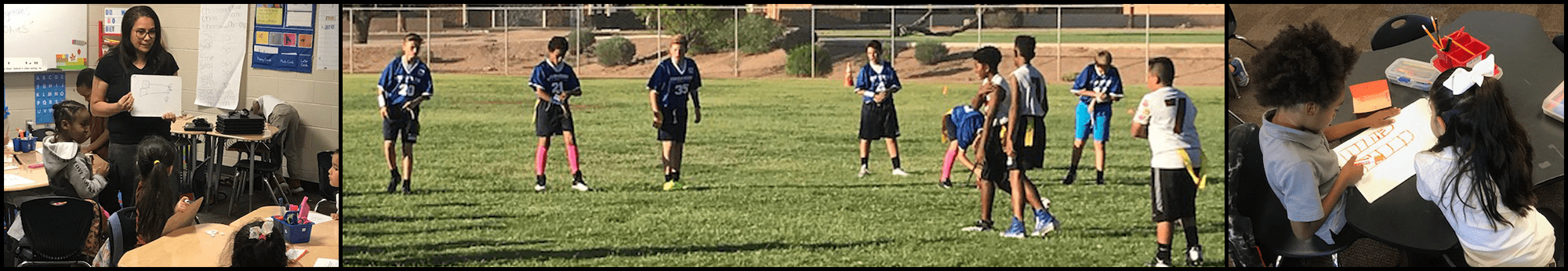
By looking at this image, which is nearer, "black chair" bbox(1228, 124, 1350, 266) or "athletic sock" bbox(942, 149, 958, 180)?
"black chair" bbox(1228, 124, 1350, 266)

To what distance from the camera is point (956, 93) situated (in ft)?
24.0

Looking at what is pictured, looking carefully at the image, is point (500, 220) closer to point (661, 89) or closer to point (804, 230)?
point (661, 89)

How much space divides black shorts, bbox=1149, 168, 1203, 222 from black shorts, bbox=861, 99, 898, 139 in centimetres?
133

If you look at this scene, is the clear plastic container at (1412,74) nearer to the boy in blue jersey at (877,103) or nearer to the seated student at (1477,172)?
the seated student at (1477,172)

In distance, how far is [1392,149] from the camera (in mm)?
6965

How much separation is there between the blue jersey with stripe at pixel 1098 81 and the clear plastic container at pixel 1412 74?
131 centimetres

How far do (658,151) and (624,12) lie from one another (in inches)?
30.3

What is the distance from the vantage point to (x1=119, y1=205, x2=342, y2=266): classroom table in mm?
6172

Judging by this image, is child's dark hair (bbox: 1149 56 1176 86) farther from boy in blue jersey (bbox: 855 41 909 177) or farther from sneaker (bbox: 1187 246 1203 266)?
boy in blue jersey (bbox: 855 41 909 177)

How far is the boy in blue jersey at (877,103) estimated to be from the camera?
7316 millimetres

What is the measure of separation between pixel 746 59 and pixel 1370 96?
124 inches

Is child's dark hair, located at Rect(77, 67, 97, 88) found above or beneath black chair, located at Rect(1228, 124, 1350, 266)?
above

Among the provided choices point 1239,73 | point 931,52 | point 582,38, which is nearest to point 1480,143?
point 1239,73

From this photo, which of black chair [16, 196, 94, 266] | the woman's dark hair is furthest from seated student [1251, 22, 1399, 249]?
black chair [16, 196, 94, 266]
